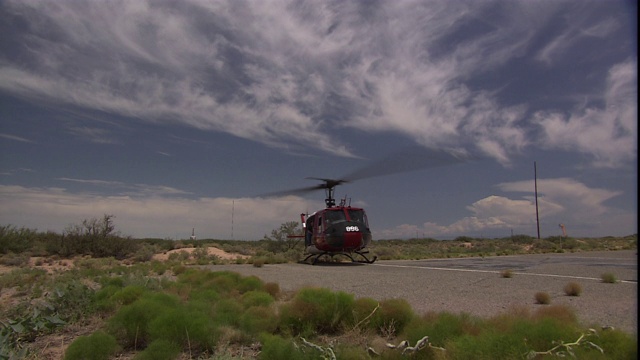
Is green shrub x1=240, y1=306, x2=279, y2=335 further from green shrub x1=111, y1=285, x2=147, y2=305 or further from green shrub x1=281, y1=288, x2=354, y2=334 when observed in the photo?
green shrub x1=111, y1=285, x2=147, y2=305

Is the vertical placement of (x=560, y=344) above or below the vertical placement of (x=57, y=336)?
above

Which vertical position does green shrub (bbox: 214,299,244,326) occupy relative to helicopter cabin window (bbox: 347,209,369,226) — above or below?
below

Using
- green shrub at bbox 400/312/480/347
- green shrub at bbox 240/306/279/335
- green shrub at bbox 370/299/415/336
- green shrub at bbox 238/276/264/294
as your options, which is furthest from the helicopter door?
green shrub at bbox 400/312/480/347

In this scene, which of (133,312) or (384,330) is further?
(133,312)

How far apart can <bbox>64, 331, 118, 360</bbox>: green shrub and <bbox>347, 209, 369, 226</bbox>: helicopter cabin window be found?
1809cm

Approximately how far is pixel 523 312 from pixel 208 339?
4301 mm

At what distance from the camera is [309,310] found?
667 cm

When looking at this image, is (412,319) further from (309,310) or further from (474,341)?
(474,341)

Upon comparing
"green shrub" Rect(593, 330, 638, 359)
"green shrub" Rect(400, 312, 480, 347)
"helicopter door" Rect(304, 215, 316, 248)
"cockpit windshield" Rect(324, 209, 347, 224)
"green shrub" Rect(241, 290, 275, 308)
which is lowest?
"green shrub" Rect(241, 290, 275, 308)

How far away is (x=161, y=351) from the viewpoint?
5.26 meters

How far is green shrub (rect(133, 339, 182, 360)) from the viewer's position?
5.13 meters

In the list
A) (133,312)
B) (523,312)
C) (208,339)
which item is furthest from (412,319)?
(133,312)

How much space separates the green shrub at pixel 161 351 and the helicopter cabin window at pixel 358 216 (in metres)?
18.1

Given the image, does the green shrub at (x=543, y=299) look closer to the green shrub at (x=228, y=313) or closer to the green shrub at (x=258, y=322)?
the green shrub at (x=258, y=322)
